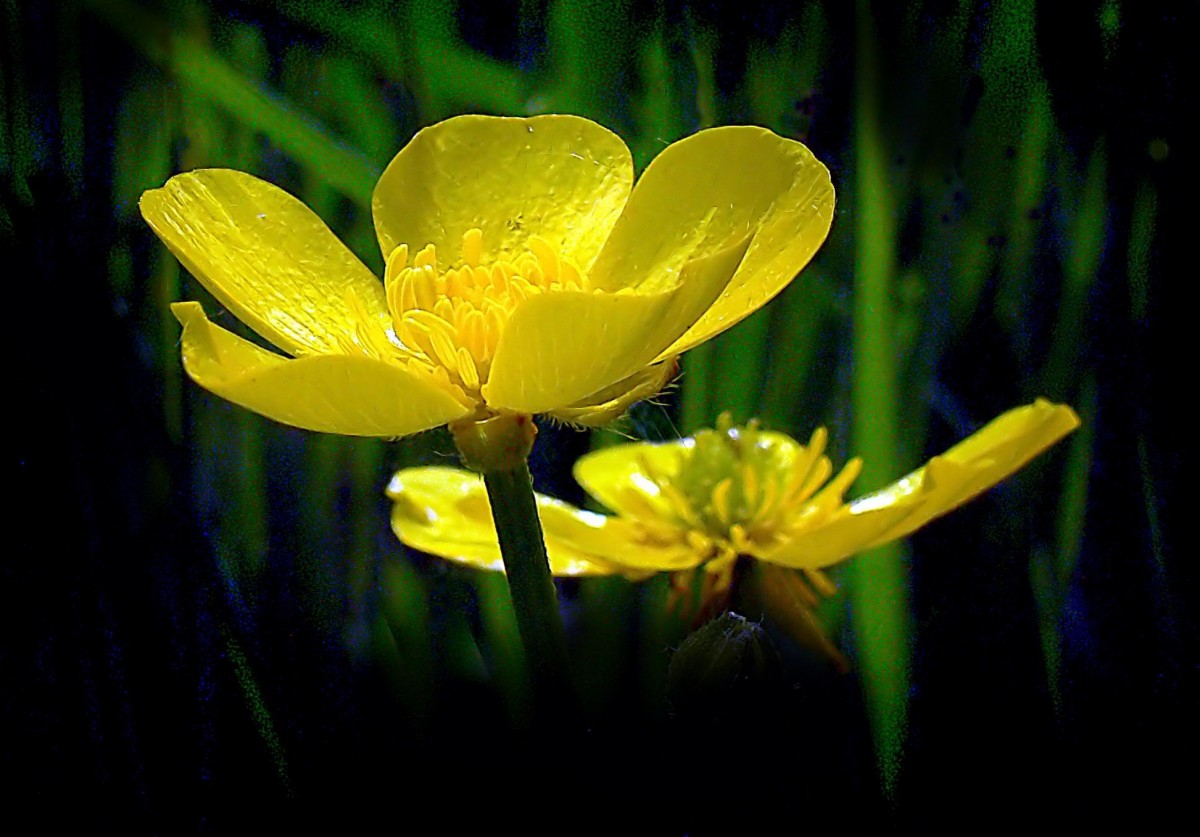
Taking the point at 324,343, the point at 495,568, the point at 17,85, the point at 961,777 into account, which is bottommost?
the point at 961,777

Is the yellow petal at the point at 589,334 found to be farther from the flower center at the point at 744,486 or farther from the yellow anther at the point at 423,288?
the flower center at the point at 744,486

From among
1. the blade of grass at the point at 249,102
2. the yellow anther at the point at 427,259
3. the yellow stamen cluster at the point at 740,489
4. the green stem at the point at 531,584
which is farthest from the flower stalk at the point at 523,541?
the blade of grass at the point at 249,102

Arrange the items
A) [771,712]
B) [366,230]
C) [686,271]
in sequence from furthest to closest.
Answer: [366,230]
[771,712]
[686,271]

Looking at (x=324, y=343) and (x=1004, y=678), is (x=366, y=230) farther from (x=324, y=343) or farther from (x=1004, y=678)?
(x=1004, y=678)

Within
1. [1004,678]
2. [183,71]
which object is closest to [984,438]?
[1004,678]

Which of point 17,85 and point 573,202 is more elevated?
point 17,85

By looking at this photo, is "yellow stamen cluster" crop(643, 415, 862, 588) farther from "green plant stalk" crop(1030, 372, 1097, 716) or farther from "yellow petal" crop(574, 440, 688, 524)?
"green plant stalk" crop(1030, 372, 1097, 716)
